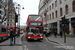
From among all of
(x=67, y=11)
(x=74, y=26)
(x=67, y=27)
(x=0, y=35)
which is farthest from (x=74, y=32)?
(x=0, y=35)

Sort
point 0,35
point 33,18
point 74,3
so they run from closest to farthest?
point 0,35, point 33,18, point 74,3

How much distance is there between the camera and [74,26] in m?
26.7

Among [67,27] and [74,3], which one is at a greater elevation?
[74,3]

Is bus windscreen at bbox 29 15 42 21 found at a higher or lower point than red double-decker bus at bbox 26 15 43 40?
higher

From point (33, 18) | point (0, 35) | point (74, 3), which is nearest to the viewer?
point (0, 35)

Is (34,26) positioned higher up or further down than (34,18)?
further down

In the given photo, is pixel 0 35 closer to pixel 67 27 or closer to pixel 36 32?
pixel 36 32

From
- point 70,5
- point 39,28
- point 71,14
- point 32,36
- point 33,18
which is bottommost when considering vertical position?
point 32,36

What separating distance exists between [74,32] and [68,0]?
27.7ft

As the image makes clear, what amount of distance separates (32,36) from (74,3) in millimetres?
14912

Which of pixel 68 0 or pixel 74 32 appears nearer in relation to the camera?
pixel 74 32

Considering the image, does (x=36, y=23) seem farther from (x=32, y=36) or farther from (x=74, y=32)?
(x=74, y=32)

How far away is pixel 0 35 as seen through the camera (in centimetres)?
1608

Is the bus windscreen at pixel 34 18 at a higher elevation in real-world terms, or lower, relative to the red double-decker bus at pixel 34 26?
higher
